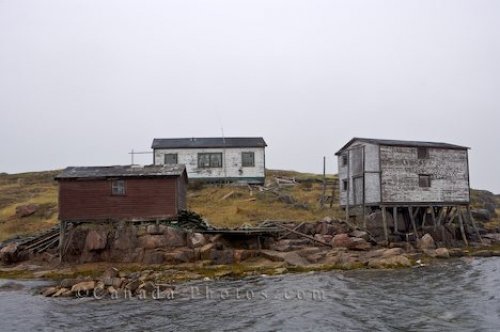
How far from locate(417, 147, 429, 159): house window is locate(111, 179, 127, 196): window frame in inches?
834

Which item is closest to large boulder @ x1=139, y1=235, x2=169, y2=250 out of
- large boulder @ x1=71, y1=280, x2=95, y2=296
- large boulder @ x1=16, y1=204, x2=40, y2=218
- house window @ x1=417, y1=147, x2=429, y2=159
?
large boulder @ x1=71, y1=280, x2=95, y2=296

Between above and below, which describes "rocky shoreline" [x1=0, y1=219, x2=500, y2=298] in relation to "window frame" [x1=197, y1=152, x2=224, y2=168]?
below

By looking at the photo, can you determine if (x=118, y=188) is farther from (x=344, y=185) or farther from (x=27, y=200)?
(x=27, y=200)

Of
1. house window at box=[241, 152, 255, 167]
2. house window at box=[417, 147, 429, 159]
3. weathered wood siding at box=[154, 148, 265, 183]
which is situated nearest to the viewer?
house window at box=[417, 147, 429, 159]

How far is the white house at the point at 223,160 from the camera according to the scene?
54.9 metres

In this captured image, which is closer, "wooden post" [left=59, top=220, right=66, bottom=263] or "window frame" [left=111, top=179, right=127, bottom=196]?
"wooden post" [left=59, top=220, right=66, bottom=263]

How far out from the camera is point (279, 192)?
2032 inches

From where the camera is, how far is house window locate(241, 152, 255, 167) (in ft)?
181

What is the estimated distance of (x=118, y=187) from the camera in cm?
3459

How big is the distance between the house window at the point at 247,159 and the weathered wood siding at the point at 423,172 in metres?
19.9

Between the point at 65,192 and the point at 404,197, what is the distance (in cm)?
2345

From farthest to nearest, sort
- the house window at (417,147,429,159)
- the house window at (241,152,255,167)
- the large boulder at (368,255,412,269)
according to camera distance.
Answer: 1. the house window at (241,152,255,167)
2. the house window at (417,147,429,159)
3. the large boulder at (368,255,412,269)

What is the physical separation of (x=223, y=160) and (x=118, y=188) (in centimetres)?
2156

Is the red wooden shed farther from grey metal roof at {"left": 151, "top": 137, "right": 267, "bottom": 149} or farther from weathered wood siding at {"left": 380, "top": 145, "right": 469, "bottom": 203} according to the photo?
grey metal roof at {"left": 151, "top": 137, "right": 267, "bottom": 149}
